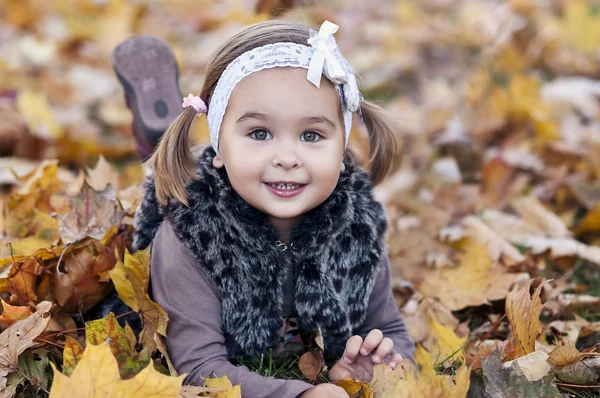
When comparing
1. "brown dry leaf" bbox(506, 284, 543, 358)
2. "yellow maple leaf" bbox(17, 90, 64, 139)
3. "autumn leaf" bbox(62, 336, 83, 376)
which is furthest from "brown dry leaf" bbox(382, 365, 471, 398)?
"yellow maple leaf" bbox(17, 90, 64, 139)

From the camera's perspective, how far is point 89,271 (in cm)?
204

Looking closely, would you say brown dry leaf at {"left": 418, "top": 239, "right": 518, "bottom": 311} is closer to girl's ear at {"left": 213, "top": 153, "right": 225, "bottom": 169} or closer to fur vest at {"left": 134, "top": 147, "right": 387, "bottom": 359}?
fur vest at {"left": 134, "top": 147, "right": 387, "bottom": 359}

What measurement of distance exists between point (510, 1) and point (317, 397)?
527 centimetres

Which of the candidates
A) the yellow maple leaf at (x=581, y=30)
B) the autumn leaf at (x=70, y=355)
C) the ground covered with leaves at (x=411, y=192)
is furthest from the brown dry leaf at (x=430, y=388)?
the yellow maple leaf at (x=581, y=30)

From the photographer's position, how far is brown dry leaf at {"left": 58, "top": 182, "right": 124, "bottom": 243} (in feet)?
6.84

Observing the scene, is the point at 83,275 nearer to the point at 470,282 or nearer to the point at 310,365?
the point at 310,365

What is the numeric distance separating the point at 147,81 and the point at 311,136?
102 centimetres

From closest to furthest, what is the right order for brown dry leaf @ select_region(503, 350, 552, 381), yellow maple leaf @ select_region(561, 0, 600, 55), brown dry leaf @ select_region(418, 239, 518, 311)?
brown dry leaf @ select_region(503, 350, 552, 381) → brown dry leaf @ select_region(418, 239, 518, 311) → yellow maple leaf @ select_region(561, 0, 600, 55)

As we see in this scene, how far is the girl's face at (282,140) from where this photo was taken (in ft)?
5.82

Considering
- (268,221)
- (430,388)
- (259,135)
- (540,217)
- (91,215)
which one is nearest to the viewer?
(430,388)

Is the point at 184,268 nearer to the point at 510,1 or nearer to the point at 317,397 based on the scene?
the point at 317,397

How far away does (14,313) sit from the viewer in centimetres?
188

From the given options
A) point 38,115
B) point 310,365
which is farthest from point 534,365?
point 38,115

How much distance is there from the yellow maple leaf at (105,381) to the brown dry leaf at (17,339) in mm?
320
